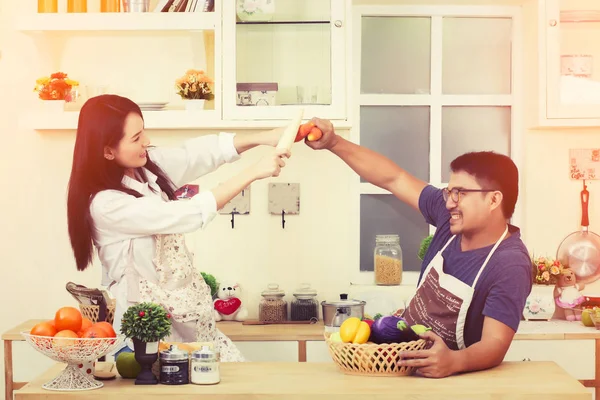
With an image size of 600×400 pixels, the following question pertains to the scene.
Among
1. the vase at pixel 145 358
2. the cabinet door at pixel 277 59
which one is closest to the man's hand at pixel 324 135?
the cabinet door at pixel 277 59

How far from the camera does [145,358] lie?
2156 millimetres

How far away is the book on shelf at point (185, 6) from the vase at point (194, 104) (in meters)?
0.40

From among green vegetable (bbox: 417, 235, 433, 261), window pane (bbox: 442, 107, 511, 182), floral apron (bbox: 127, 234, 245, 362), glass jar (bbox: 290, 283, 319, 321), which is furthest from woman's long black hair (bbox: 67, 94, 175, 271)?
window pane (bbox: 442, 107, 511, 182)

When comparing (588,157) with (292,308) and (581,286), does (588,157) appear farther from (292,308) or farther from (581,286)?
(292,308)

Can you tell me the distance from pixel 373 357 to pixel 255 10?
6.45ft

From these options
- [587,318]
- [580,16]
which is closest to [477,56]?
[580,16]

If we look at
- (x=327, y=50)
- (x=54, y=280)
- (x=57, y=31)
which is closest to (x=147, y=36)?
(x=57, y=31)

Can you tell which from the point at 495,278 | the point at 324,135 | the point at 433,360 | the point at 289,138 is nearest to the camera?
the point at 433,360

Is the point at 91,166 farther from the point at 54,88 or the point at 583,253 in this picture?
the point at 583,253

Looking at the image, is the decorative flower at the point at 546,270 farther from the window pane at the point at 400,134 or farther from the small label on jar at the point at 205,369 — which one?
the small label on jar at the point at 205,369

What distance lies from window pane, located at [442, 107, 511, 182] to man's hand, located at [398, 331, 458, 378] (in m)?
2.08

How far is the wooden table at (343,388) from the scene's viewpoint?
81.7 inches

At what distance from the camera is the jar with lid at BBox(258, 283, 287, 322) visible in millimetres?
3871

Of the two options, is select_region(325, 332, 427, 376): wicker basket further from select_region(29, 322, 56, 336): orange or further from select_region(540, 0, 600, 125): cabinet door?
select_region(540, 0, 600, 125): cabinet door
